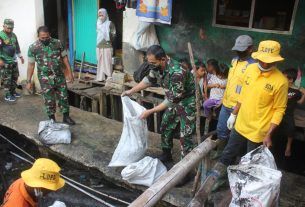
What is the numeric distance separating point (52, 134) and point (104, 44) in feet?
10.3

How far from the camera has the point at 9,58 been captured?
26.1ft

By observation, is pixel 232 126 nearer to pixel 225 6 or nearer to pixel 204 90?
pixel 204 90

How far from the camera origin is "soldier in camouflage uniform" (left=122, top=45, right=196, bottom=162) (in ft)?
14.0

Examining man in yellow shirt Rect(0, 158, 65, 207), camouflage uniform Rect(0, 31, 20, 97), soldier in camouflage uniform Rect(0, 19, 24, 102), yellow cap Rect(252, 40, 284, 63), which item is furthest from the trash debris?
yellow cap Rect(252, 40, 284, 63)

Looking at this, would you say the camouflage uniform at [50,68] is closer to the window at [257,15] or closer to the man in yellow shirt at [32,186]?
the window at [257,15]

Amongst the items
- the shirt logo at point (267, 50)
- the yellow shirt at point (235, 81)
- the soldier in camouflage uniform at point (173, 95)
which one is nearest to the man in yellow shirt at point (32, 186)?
the soldier in camouflage uniform at point (173, 95)

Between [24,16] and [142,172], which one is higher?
[24,16]

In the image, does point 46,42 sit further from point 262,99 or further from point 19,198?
point 262,99

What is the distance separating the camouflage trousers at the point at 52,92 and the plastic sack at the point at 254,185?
4.36 meters

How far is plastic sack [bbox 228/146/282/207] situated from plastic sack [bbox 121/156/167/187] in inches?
77.7

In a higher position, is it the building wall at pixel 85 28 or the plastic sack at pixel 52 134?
the building wall at pixel 85 28

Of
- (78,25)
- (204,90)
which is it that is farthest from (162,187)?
(78,25)

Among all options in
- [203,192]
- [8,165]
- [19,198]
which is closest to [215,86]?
[203,192]

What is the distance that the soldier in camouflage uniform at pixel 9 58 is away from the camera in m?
7.74
